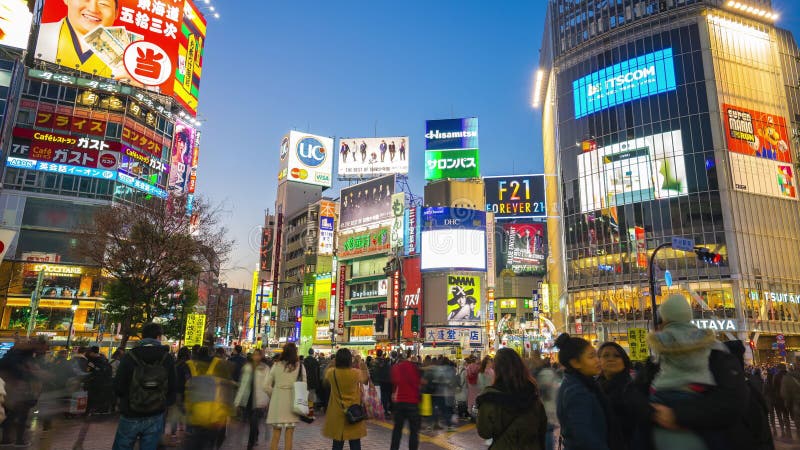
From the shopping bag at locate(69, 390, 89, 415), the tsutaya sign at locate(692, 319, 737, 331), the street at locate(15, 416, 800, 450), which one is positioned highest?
the tsutaya sign at locate(692, 319, 737, 331)

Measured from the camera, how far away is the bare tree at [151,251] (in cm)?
2506

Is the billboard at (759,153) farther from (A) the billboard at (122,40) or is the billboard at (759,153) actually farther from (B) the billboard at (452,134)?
(A) the billboard at (122,40)

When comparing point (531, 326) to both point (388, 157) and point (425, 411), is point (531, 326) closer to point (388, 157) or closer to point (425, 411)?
point (388, 157)

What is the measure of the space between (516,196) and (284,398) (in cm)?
7555

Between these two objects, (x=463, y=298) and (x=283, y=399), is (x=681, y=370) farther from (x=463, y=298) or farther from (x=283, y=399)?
(x=463, y=298)

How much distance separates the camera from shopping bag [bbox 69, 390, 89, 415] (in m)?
14.4

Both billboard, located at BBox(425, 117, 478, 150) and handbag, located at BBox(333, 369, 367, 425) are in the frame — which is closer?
handbag, located at BBox(333, 369, 367, 425)

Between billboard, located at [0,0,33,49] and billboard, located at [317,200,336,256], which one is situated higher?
billboard, located at [0,0,33,49]

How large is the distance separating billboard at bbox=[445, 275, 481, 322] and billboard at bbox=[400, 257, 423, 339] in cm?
336

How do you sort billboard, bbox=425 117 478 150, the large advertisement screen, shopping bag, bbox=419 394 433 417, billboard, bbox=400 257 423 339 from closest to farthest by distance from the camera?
shopping bag, bbox=419 394 433 417 < the large advertisement screen < billboard, bbox=400 257 423 339 < billboard, bbox=425 117 478 150

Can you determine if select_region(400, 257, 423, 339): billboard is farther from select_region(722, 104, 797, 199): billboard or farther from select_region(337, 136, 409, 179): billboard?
select_region(722, 104, 797, 199): billboard

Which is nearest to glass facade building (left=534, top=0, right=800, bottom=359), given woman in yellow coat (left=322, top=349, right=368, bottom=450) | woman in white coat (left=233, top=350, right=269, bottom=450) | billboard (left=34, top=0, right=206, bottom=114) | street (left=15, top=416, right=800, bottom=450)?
street (left=15, top=416, right=800, bottom=450)

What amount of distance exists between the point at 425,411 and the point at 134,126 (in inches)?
1931

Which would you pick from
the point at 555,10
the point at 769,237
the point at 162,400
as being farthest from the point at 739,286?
the point at 162,400
